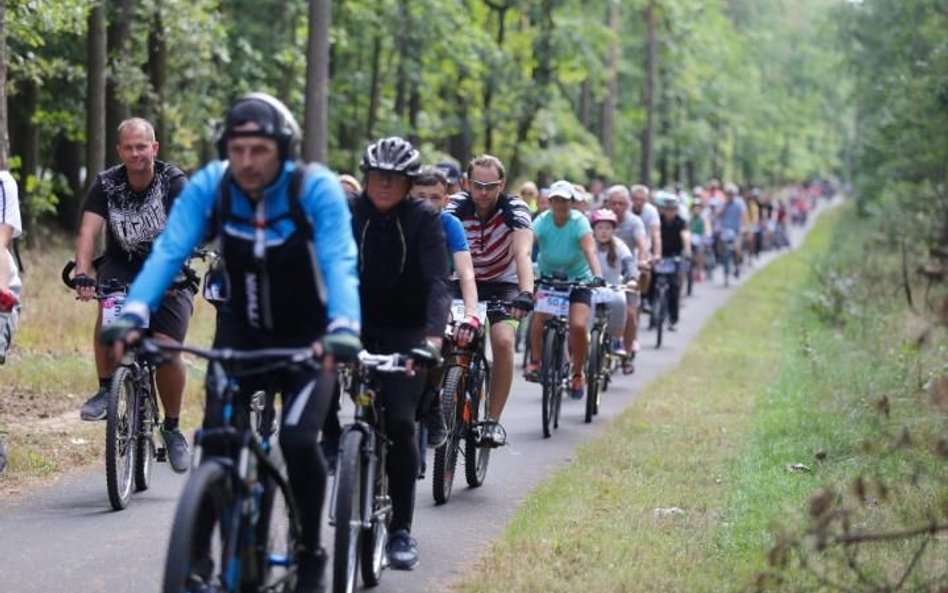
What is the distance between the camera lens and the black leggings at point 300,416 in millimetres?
6105

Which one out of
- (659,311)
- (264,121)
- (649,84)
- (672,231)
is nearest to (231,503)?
(264,121)

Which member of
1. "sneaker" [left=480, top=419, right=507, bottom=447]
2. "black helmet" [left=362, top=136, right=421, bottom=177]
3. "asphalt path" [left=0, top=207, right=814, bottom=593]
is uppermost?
"black helmet" [left=362, top=136, right=421, bottom=177]

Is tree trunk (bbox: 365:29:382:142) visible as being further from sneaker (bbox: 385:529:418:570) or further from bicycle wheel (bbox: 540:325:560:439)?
sneaker (bbox: 385:529:418:570)

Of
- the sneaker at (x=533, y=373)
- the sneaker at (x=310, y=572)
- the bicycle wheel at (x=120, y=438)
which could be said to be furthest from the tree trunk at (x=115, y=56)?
the sneaker at (x=310, y=572)

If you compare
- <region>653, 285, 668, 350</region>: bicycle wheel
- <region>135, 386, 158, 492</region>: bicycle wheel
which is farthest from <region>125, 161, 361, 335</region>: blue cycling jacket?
<region>653, 285, 668, 350</region>: bicycle wheel

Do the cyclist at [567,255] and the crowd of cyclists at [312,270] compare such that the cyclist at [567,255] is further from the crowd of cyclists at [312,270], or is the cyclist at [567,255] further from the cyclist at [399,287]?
the cyclist at [399,287]

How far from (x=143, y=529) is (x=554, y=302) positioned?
5.19 metres

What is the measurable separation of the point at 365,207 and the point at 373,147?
12.9 inches

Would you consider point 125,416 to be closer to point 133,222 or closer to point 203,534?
point 133,222

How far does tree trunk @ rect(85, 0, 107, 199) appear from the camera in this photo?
1836 cm

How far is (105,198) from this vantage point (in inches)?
372

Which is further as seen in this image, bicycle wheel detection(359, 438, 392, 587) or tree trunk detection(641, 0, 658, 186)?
tree trunk detection(641, 0, 658, 186)

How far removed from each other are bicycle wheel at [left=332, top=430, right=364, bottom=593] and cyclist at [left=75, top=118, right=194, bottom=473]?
9.31 ft

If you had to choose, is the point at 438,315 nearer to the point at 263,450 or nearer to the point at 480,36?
the point at 263,450
